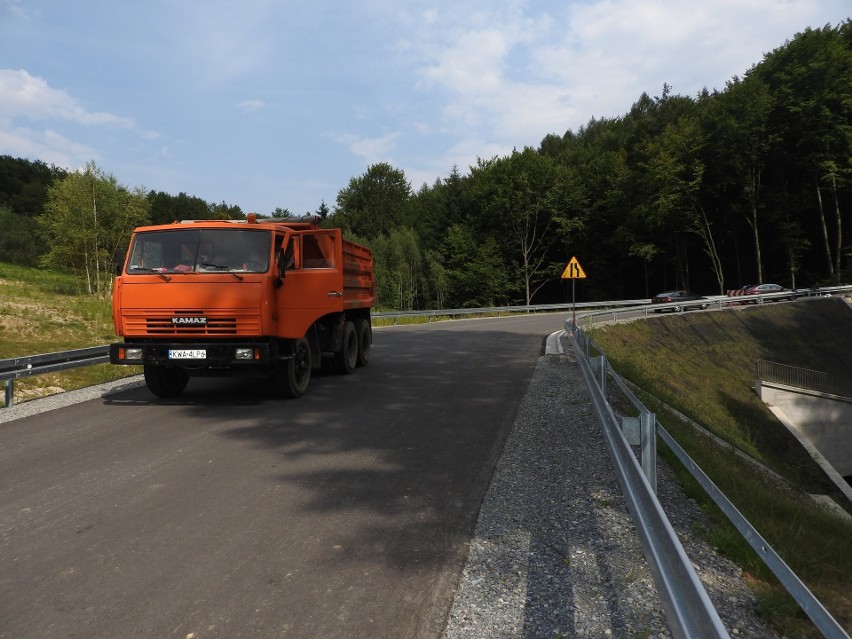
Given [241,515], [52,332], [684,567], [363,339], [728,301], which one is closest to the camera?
[684,567]

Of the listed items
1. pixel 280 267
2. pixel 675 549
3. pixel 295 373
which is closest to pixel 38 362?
pixel 295 373

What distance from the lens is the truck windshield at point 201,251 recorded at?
8.14 metres

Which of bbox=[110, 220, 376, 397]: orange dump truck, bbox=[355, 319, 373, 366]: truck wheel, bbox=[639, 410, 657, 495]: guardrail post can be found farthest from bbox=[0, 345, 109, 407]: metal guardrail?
bbox=[639, 410, 657, 495]: guardrail post

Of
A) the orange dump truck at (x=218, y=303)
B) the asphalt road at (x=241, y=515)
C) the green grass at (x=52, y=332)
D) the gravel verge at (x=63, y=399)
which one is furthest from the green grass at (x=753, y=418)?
the green grass at (x=52, y=332)

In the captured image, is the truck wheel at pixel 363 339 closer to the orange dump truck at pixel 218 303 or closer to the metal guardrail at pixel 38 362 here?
the orange dump truck at pixel 218 303

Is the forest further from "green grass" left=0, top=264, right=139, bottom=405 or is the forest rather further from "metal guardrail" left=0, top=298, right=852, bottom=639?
"metal guardrail" left=0, top=298, right=852, bottom=639

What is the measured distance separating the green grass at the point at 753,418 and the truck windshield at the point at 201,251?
5928 mm

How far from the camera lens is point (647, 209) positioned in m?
48.1

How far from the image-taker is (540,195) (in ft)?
173

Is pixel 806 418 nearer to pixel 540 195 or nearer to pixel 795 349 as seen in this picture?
pixel 795 349

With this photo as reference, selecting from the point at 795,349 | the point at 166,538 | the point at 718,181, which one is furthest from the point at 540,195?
the point at 166,538

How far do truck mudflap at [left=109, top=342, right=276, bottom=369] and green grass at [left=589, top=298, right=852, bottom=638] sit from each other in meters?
5.17

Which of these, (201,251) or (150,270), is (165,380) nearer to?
(150,270)

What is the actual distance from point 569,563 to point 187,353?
19.8ft
